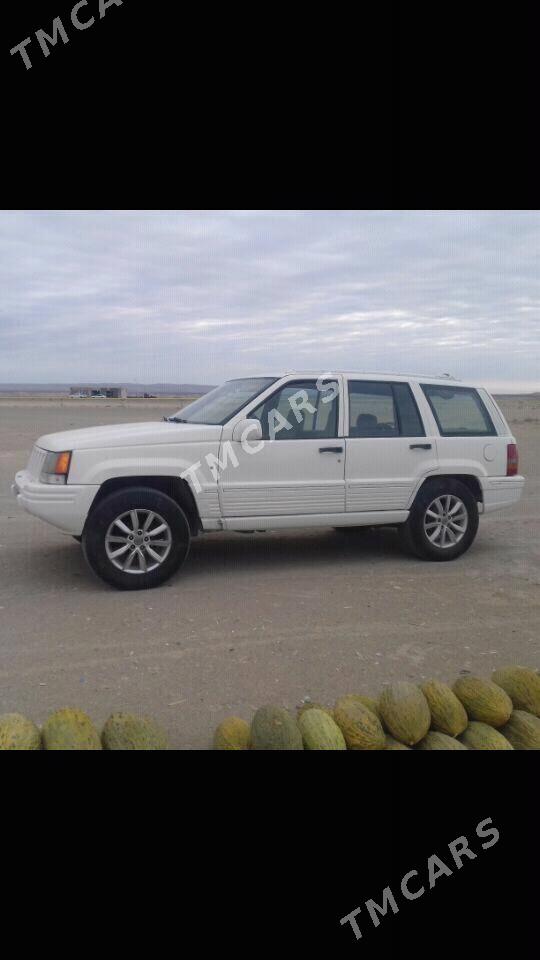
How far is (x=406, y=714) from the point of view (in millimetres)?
3283

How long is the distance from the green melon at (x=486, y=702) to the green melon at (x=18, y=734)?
1.98m

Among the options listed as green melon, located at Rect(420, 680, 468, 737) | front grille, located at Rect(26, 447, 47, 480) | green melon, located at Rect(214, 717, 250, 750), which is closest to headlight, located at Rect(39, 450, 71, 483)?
front grille, located at Rect(26, 447, 47, 480)

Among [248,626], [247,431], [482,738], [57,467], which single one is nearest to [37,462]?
[57,467]

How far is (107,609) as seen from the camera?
542cm

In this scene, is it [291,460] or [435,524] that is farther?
[435,524]

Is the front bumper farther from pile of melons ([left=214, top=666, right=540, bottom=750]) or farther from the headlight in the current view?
pile of melons ([left=214, top=666, right=540, bottom=750])

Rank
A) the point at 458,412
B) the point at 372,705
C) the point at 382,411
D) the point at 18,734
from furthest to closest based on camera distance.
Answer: the point at 458,412, the point at 382,411, the point at 372,705, the point at 18,734

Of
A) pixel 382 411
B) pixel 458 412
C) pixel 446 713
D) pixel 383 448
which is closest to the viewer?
pixel 446 713

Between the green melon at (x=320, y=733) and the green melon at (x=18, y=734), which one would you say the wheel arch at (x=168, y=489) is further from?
the green melon at (x=320, y=733)

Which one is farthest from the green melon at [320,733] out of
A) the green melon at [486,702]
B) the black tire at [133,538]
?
the black tire at [133,538]

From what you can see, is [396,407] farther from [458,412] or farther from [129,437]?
[129,437]

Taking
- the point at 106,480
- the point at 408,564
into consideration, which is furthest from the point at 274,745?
the point at 408,564

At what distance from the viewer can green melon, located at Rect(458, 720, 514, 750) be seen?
325cm

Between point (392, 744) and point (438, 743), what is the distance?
20 cm
